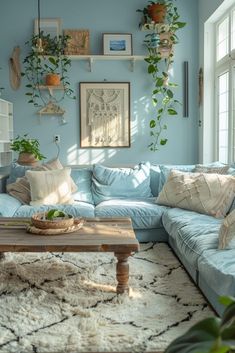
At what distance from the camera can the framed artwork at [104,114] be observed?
5215 mm

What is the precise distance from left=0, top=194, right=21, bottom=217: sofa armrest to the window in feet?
7.60

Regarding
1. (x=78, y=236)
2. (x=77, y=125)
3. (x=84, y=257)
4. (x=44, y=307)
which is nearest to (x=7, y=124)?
(x=77, y=125)

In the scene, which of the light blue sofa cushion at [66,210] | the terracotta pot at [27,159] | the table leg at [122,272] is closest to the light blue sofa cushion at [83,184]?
the light blue sofa cushion at [66,210]

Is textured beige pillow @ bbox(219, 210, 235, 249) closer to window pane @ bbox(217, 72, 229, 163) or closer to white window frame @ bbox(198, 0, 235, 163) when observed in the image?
window pane @ bbox(217, 72, 229, 163)

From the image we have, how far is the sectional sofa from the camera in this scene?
2209 millimetres

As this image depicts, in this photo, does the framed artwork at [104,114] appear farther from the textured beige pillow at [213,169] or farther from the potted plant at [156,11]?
the textured beige pillow at [213,169]

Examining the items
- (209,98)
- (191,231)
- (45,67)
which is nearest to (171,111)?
(209,98)

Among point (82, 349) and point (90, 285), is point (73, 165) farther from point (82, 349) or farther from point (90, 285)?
point (82, 349)

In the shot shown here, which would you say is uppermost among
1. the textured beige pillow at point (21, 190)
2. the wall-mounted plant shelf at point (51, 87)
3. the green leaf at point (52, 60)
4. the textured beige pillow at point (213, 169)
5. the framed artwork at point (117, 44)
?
the framed artwork at point (117, 44)

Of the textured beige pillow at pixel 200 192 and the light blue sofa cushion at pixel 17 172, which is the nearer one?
the textured beige pillow at pixel 200 192

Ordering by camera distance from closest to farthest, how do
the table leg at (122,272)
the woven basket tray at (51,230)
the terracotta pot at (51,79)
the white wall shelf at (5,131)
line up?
the table leg at (122,272) < the woven basket tray at (51,230) < the white wall shelf at (5,131) < the terracotta pot at (51,79)

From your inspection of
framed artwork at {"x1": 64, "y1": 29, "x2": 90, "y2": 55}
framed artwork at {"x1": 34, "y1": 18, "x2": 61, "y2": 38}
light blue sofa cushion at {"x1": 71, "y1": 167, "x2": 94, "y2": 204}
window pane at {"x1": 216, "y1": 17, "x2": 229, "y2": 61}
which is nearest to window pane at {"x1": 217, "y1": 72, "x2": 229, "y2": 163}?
Result: window pane at {"x1": 216, "y1": 17, "x2": 229, "y2": 61}

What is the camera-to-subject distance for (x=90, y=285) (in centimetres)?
272

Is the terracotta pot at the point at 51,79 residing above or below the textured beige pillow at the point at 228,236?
above
